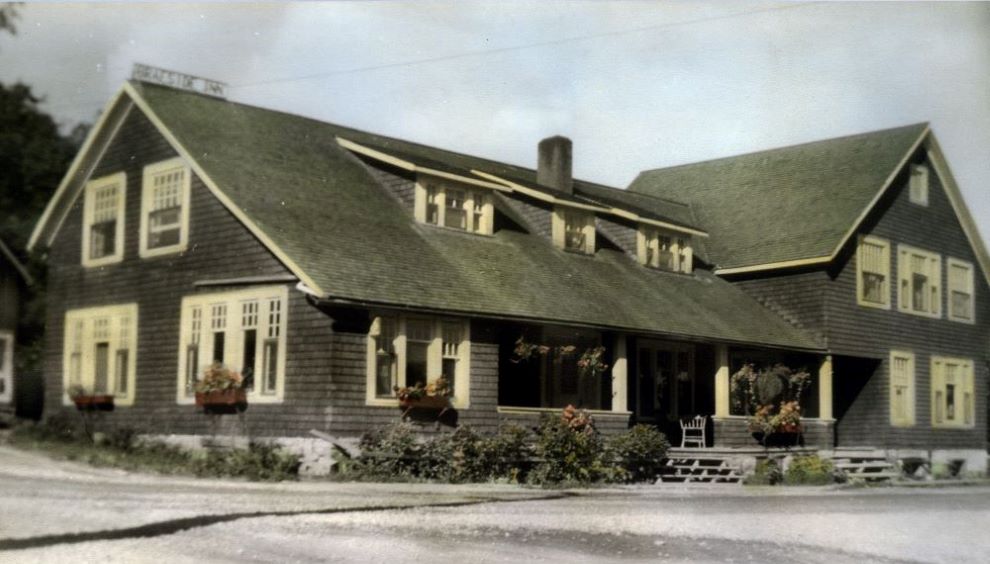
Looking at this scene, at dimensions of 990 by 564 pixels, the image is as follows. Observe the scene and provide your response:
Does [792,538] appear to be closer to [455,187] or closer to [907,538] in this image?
[907,538]

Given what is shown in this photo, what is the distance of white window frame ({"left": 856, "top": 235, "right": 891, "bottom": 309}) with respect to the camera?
101 ft

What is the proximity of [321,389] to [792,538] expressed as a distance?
8.44m

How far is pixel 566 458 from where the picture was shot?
795 inches

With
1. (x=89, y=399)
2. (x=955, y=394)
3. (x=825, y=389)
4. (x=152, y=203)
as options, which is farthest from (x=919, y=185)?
(x=89, y=399)

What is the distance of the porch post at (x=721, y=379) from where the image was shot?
26.7 m

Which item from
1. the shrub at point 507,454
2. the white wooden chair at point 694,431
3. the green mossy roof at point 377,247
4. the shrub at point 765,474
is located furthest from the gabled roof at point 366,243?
the shrub at point 765,474

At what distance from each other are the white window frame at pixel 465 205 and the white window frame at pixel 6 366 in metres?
9.78

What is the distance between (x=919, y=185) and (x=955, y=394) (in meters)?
6.57

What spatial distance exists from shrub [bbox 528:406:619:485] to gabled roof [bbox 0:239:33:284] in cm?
906

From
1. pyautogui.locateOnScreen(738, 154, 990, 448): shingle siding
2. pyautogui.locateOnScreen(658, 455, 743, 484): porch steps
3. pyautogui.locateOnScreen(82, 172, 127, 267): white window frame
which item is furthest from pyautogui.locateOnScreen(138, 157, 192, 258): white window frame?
pyautogui.locateOnScreen(738, 154, 990, 448): shingle siding

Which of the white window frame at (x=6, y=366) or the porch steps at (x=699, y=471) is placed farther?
the porch steps at (x=699, y=471)

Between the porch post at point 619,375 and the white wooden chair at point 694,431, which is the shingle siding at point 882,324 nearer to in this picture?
the white wooden chair at point 694,431

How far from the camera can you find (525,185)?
26.5 meters

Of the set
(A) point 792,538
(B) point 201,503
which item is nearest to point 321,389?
(B) point 201,503
